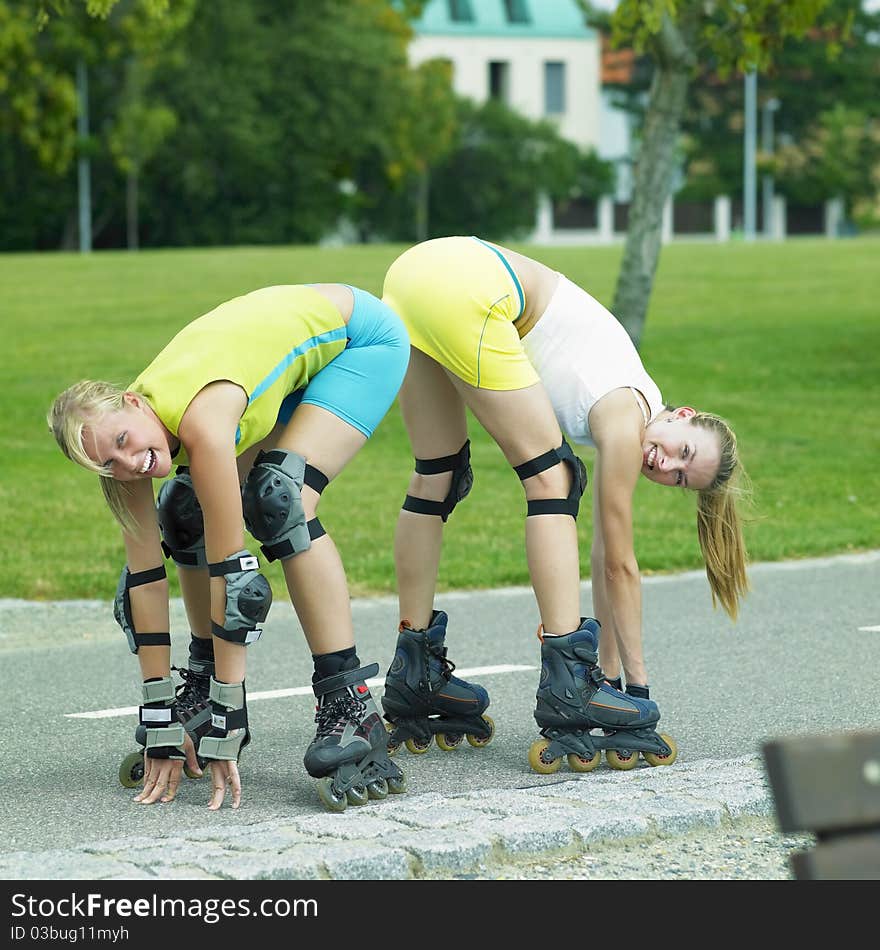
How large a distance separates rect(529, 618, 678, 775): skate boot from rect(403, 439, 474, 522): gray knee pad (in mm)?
566

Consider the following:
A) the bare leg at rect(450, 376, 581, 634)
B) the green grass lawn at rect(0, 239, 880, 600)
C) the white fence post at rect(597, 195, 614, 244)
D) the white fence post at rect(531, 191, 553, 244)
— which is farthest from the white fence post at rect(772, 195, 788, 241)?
the bare leg at rect(450, 376, 581, 634)

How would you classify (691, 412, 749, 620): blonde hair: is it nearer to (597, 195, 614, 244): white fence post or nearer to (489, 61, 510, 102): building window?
(597, 195, 614, 244): white fence post

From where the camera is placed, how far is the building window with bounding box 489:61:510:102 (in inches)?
3201

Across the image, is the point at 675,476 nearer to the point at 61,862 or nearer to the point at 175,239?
the point at 61,862

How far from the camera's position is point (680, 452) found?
500 centimetres

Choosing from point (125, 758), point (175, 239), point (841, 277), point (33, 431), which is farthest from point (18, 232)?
point (125, 758)

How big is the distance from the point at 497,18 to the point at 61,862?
8101 centimetres

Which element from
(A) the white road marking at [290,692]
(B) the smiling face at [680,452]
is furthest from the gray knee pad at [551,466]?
(A) the white road marking at [290,692]

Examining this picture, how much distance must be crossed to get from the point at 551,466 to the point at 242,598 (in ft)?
3.43

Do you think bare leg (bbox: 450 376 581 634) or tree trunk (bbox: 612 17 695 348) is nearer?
bare leg (bbox: 450 376 581 634)

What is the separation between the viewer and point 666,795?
14.9 feet

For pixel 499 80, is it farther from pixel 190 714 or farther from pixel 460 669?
pixel 190 714

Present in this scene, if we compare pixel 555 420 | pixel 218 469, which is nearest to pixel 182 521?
pixel 218 469

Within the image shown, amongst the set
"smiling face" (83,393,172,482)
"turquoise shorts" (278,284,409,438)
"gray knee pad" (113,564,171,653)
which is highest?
"turquoise shorts" (278,284,409,438)
